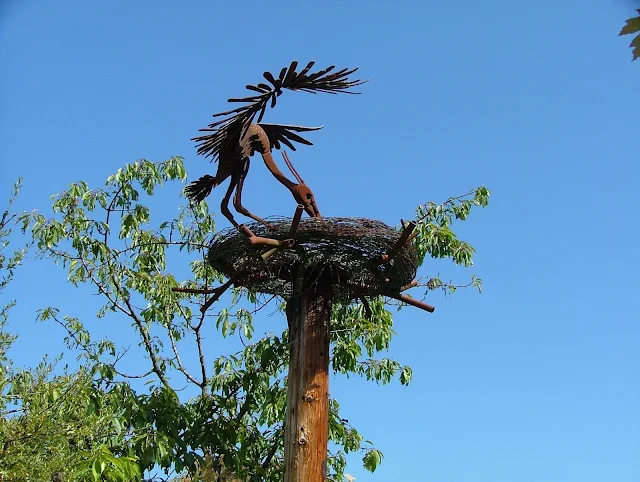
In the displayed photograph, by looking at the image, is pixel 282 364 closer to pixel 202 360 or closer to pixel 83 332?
pixel 202 360

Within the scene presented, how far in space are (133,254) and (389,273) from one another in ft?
11.4

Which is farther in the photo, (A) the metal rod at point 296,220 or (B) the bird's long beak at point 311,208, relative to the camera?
(B) the bird's long beak at point 311,208

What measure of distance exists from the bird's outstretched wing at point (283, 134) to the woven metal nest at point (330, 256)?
0.72 metres

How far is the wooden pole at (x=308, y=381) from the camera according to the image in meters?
4.82

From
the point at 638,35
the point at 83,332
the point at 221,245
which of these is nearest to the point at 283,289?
the point at 221,245

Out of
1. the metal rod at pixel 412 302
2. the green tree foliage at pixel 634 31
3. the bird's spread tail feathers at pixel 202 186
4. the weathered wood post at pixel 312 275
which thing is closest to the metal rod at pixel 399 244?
the weathered wood post at pixel 312 275

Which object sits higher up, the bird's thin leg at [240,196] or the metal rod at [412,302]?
the bird's thin leg at [240,196]

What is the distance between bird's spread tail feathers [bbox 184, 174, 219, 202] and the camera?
5516 millimetres

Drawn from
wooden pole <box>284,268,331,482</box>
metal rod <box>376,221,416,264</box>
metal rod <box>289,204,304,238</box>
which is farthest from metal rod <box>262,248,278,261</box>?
metal rod <box>376,221,416,264</box>

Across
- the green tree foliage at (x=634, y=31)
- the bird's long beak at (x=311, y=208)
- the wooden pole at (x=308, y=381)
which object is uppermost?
the bird's long beak at (x=311, y=208)

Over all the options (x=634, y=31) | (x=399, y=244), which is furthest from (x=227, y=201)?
(x=634, y=31)

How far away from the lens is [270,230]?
5.09 m

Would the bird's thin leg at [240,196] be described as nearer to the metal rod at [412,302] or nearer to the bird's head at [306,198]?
the bird's head at [306,198]

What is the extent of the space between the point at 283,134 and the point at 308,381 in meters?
1.73
